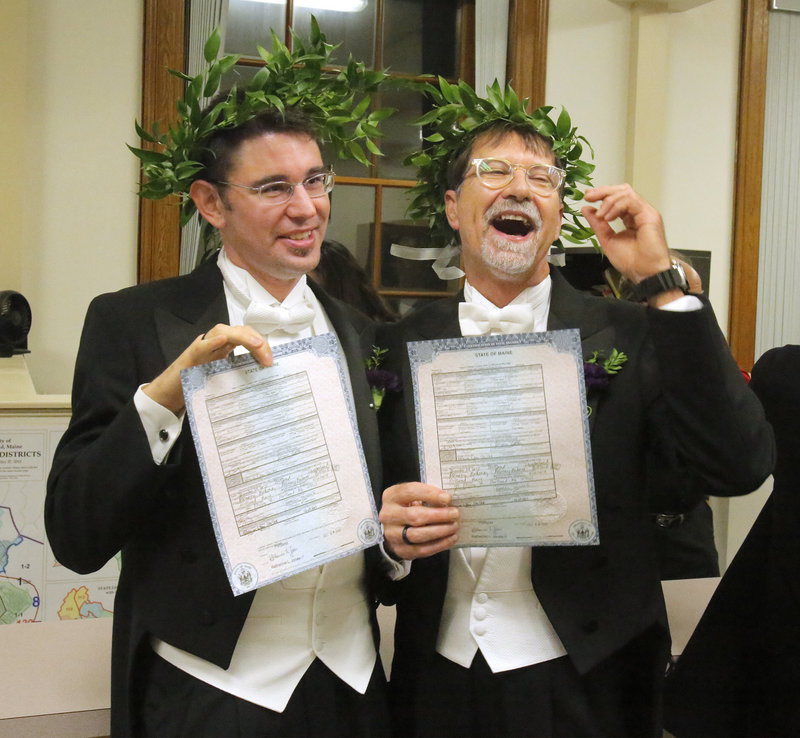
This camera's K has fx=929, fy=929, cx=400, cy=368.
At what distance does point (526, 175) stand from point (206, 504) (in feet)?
2.89

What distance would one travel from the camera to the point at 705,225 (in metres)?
6.27

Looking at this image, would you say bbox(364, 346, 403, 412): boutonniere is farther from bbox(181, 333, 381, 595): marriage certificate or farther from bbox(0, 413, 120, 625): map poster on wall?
bbox(0, 413, 120, 625): map poster on wall

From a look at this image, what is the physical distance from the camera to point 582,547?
1654mm

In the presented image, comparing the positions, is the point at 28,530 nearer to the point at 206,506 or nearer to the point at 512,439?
the point at 206,506

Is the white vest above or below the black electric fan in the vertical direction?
below

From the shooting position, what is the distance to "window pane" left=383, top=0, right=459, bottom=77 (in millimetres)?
5668

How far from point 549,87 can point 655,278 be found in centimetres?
462

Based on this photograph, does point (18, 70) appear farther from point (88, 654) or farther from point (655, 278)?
point (655, 278)

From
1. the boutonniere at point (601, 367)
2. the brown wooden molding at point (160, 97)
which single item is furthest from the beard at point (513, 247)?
the brown wooden molding at point (160, 97)

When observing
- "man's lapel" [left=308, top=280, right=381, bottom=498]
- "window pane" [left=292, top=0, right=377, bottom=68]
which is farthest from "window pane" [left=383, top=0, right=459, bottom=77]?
"man's lapel" [left=308, top=280, right=381, bottom=498]

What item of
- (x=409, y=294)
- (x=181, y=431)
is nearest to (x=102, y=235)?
(x=409, y=294)

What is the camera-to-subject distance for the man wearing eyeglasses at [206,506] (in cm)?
148

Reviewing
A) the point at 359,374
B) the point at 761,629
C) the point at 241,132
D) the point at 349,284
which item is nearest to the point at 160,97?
the point at 349,284

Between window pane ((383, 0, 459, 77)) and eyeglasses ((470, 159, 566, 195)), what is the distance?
4019mm
